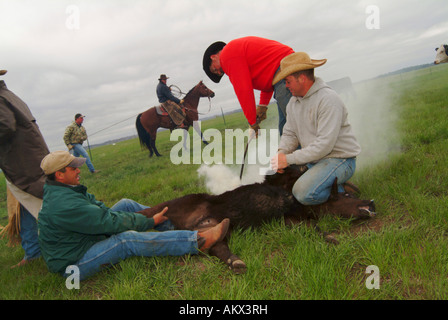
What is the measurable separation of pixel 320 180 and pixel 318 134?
0.48 metres

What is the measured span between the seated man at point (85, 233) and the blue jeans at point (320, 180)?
0.87 m

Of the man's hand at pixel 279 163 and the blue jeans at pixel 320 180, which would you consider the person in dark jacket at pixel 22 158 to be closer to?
the man's hand at pixel 279 163

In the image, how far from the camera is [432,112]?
246 inches

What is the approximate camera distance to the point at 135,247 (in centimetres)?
233

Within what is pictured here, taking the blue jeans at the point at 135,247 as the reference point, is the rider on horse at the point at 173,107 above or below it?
above

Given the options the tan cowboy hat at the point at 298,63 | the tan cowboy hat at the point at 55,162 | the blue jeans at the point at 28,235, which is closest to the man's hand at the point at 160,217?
the tan cowboy hat at the point at 55,162

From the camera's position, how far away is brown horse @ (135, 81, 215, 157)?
1078 centimetres

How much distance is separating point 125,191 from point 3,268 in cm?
248

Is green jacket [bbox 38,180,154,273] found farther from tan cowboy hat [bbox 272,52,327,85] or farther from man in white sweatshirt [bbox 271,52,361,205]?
tan cowboy hat [bbox 272,52,327,85]

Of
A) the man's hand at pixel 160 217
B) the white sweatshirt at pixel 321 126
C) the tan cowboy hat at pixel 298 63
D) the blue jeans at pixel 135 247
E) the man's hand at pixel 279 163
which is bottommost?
the blue jeans at pixel 135 247

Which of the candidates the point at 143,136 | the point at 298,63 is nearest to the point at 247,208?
the point at 298,63

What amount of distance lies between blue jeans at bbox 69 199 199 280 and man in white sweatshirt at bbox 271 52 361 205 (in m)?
1.26

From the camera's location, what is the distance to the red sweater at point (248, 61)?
3338mm

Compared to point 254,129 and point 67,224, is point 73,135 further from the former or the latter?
point 67,224
